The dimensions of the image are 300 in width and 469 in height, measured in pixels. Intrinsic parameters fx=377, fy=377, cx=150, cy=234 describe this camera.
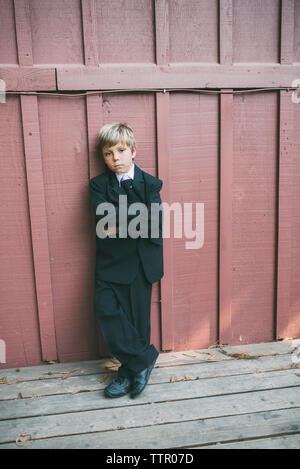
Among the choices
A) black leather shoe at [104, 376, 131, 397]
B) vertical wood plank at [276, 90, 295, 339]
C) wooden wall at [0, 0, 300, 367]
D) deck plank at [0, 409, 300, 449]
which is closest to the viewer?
deck plank at [0, 409, 300, 449]

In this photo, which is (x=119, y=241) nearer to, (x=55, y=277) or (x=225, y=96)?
(x=55, y=277)

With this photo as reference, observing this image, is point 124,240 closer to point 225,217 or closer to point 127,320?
point 127,320

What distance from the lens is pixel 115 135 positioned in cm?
224

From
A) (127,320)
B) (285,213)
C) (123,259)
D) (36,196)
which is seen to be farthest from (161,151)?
(127,320)

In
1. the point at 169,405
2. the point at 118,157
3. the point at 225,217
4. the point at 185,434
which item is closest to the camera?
the point at 185,434

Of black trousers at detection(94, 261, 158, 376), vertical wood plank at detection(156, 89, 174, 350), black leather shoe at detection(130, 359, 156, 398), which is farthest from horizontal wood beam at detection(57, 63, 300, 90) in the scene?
black leather shoe at detection(130, 359, 156, 398)

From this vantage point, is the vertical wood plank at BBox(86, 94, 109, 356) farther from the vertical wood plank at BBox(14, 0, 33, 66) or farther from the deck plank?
the deck plank

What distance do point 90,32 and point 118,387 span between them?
2182 millimetres

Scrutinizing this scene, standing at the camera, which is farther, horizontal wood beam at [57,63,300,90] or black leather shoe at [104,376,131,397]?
horizontal wood beam at [57,63,300,90]

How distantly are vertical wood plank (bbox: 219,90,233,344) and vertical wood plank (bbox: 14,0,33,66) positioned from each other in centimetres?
126

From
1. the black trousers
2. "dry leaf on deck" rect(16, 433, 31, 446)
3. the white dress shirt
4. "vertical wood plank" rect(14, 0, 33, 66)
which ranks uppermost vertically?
"vertical wood plank" rect(14, 0, 33, 66)

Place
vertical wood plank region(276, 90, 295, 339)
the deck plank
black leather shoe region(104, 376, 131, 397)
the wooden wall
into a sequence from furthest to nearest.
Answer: vertical wood plank region(276, 90, 295, 339) < the wooden wall < black leather shoe region(104, 376, 131, 397) < the deck plank

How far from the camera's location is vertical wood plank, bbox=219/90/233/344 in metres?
2.55

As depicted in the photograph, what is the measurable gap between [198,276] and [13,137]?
155 cm
